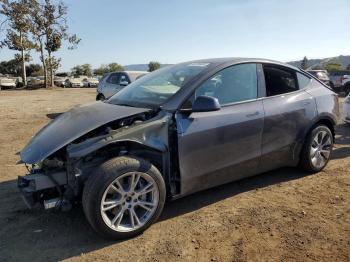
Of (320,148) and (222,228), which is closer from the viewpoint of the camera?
(222,228)

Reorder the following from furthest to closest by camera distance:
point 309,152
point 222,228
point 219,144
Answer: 1. point 309,152
2. point 219,144
3. point 222,228

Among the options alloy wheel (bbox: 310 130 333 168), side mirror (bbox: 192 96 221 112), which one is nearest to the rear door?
alloy wheel (bbox: 310 130 333 168)

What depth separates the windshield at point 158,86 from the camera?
4380mm

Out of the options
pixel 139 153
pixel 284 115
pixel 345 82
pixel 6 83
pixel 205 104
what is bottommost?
pixel 139 153

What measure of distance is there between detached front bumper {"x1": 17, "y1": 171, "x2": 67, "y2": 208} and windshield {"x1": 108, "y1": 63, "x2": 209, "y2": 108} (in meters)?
1.19

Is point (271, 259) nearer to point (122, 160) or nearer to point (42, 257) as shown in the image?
point (122, 160)

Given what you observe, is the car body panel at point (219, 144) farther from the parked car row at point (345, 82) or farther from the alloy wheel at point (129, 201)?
the parked car row at point (345, 82)

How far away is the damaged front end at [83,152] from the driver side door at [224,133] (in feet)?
0.77

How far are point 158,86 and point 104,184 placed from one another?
1.65m

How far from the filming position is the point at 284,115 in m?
4.94

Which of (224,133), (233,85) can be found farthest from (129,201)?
(233,85)

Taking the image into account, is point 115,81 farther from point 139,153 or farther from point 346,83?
point 346,83

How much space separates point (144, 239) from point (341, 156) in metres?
4.27

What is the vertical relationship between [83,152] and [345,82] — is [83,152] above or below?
below
